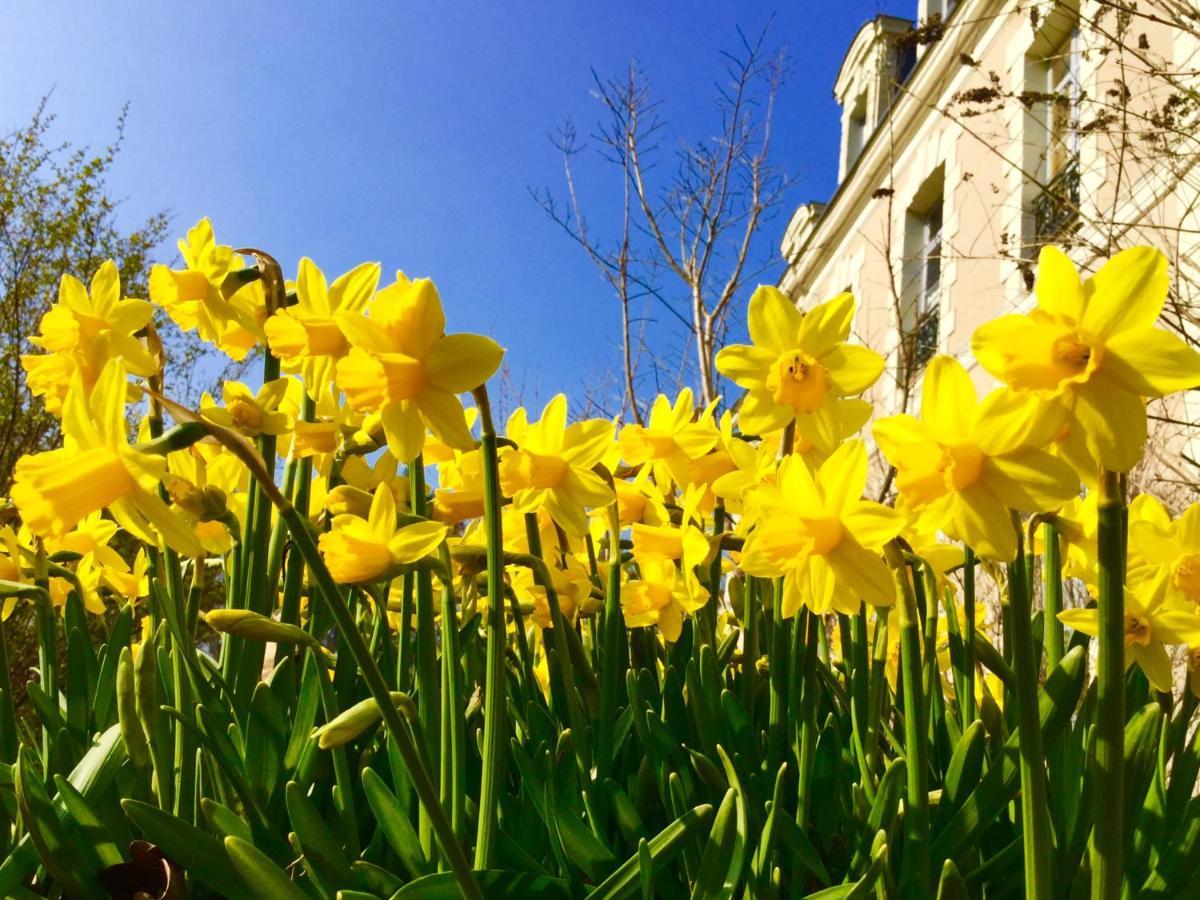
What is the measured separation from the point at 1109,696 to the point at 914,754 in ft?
0.60

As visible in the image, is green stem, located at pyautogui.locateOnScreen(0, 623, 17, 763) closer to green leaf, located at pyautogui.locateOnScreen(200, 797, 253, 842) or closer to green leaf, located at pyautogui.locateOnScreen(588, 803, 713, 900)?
green leaf, located at pyautogui.locateOnScreen(200, 797, 253, 842)

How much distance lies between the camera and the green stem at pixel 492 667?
2.53ft

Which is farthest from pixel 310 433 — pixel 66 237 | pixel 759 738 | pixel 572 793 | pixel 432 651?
pixel 66 237

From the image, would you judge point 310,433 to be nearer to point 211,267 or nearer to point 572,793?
point 211,267

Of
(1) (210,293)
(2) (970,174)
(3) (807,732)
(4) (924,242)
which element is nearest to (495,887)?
(3) (807,732)

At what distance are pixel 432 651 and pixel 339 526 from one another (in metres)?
0.15

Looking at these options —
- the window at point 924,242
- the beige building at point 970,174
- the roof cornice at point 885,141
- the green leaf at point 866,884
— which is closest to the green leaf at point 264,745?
the green leaf at point 866,884

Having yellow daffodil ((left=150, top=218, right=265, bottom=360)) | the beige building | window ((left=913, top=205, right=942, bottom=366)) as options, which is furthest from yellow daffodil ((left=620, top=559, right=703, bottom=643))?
window ((left=913, top=205, right=942, bottom=366))

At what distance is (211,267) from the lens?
1.17 meters

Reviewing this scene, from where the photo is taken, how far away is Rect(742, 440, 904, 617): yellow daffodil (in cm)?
79

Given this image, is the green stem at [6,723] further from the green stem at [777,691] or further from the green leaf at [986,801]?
the green leaf at [986,801]

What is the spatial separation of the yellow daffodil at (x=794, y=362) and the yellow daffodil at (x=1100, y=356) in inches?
12.0

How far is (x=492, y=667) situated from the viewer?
0.78m

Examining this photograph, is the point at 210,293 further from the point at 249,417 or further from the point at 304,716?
the point at 304,716
